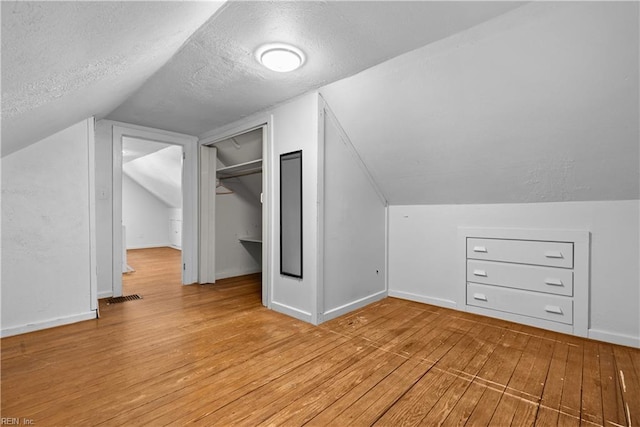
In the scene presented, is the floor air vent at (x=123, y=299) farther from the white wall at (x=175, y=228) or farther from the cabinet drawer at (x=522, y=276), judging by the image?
the white wall at (x=175, y=228)

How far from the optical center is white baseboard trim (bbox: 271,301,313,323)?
107 inches

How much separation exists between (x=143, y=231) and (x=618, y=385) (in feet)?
30.8

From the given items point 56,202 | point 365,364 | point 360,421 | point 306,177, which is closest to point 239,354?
point 365,364

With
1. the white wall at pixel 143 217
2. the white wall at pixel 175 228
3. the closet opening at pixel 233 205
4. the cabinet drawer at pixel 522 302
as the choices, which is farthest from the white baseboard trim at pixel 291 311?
the white wall at pixel 143 217

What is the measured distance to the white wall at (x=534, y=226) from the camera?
2.24 meters

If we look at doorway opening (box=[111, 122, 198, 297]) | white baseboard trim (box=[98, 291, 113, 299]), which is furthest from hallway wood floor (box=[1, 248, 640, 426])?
doorway opening (box=[111, 122, 198, 297])

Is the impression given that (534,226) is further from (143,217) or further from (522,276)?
(143,217)

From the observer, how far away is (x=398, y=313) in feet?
9.68

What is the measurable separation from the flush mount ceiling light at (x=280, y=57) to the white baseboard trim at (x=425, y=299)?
8.72 feet

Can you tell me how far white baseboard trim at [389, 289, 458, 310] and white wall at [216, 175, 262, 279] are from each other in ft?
8.26

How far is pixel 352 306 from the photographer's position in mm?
3016

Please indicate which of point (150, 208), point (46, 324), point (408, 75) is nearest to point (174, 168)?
point (150, 208)

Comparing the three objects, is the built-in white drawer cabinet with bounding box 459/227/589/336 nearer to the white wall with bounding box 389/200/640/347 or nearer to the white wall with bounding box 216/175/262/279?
the white wall with bounding box 389/200/640/347

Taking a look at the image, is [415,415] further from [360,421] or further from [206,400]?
[206,400]
